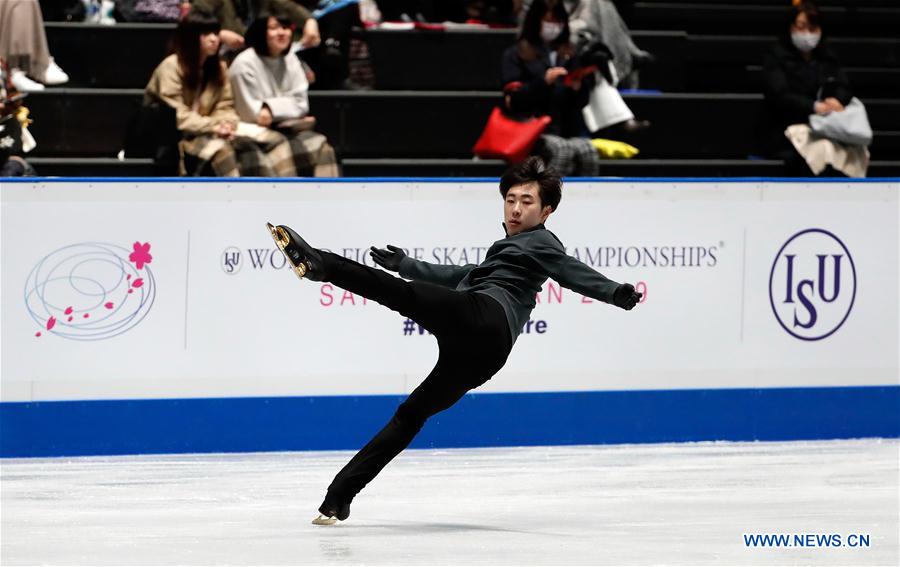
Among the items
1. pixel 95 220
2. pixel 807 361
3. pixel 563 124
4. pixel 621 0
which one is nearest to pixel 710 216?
pixel 807 361

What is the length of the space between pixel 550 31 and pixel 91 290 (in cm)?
306

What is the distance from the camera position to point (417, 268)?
16.7ft

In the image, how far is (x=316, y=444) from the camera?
6.81 meters

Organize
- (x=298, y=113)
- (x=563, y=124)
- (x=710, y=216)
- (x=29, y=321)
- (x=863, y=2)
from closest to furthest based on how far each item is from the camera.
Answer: (x=29, y=321), (x=710, y=216), (x=298, y=113), (x=563, y=124), (x=863, y=2)

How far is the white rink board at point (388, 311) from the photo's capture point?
649 centimetres

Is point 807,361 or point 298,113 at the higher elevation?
point 298,113

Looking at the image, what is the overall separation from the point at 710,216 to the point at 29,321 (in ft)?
9.82

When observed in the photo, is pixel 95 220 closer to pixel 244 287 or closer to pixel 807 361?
pixel 244 287

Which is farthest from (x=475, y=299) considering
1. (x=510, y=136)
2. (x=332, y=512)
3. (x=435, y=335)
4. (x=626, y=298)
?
(x=510, y=136)

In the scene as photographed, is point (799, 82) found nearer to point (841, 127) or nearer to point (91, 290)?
point (841, 127)

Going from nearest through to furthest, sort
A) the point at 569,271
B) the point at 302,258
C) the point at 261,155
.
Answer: the point at 302,258 → the point at 569,271 → the point at 261,155

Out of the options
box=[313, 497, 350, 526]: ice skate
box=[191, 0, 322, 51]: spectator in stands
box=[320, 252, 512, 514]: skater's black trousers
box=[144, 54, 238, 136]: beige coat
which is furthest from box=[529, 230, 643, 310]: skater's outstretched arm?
box=[191, 0, 322, 51]: spectator in stands

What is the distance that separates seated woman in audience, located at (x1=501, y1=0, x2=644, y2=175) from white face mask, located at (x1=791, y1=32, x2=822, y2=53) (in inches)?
46.7

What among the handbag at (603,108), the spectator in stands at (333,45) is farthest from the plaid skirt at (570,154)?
the spectator in stands at (333,45)
